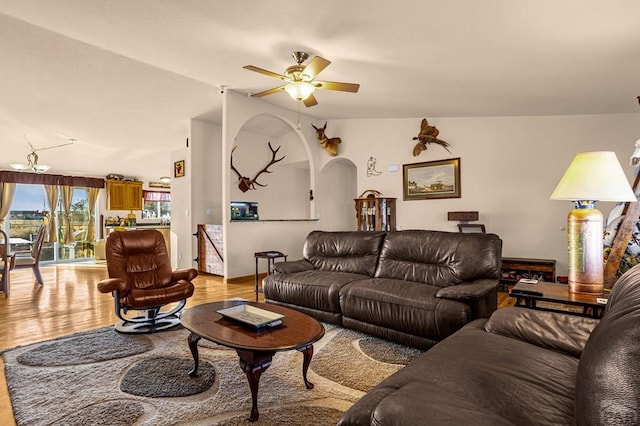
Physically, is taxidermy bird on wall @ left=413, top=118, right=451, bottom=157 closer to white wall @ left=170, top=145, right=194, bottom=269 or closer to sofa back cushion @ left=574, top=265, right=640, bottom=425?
white wall @ left=170, top=145, right=194, bottom=269

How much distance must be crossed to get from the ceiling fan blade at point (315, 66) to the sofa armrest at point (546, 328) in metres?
2.48

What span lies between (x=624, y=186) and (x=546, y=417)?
1.62 metres

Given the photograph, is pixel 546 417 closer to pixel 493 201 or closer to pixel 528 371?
pixel 528 371

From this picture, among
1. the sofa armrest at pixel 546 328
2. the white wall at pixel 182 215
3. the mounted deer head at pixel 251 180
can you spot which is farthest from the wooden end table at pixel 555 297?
the white wall at pixel 182 215

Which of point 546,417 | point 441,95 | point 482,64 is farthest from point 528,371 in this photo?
point 441,95

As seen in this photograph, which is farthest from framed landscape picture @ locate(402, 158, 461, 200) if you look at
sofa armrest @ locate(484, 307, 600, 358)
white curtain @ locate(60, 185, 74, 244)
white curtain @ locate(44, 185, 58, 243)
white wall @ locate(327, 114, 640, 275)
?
white curtain @ locate(44, 185, 58, 243)

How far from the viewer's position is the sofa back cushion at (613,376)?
75cm

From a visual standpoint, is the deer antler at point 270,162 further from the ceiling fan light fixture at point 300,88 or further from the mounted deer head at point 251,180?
the ceiling fan light fixture at point 300,88

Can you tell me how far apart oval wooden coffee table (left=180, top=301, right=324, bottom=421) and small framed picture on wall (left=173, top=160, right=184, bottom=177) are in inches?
216

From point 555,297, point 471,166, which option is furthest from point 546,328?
point 471,166

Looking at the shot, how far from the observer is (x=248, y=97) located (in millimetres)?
5562

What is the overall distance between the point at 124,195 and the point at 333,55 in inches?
340

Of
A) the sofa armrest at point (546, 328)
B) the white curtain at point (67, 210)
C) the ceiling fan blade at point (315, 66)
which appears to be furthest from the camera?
the white curtain at point (67, 210)

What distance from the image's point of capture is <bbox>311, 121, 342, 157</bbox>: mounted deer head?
650 cm
